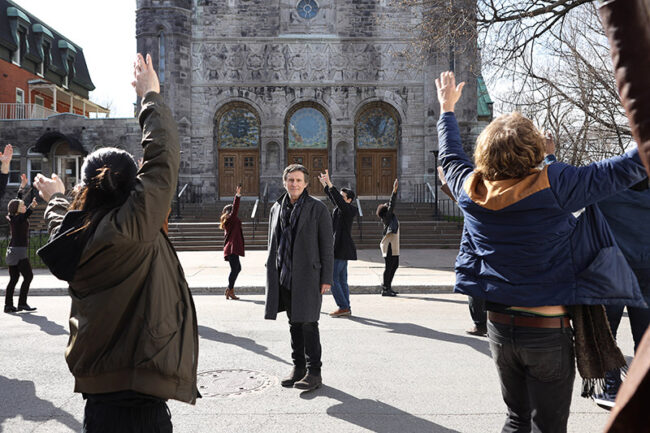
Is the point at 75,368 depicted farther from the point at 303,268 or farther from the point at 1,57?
the point at 1,57

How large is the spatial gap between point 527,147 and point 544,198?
0.84ft

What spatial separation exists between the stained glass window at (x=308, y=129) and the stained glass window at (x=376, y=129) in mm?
1898

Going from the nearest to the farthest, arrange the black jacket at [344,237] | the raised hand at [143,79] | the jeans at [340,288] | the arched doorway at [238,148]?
the raised hand at [143,79] → the jeans at [340,288] → the black jacket at [344,237] → the arched doorway at [238,148]

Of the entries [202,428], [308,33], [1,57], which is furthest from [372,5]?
[202,428]

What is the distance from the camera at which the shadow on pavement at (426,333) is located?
21.4 feet

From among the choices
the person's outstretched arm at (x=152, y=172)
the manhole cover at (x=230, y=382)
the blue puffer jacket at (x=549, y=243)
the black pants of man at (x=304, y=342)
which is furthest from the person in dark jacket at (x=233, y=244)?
the blue puffer jacket at (x=549, y=243)

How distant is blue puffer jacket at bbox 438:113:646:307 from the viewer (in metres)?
2.50

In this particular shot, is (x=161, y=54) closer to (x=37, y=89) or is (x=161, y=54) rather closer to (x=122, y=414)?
(x=37, y=89)

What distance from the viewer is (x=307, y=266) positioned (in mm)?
5215

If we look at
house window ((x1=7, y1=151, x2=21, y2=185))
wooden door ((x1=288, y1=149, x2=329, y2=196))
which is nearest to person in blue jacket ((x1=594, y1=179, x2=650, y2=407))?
wooden door ((x1=288, y1=149, x2=329, y2=196))

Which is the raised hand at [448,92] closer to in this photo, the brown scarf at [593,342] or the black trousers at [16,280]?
the brown scarf at [593,342]

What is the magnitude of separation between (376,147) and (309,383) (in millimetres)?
23808

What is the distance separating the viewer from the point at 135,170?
250 centimetres

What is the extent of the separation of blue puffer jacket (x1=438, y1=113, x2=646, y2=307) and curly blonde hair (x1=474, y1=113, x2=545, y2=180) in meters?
0.05
